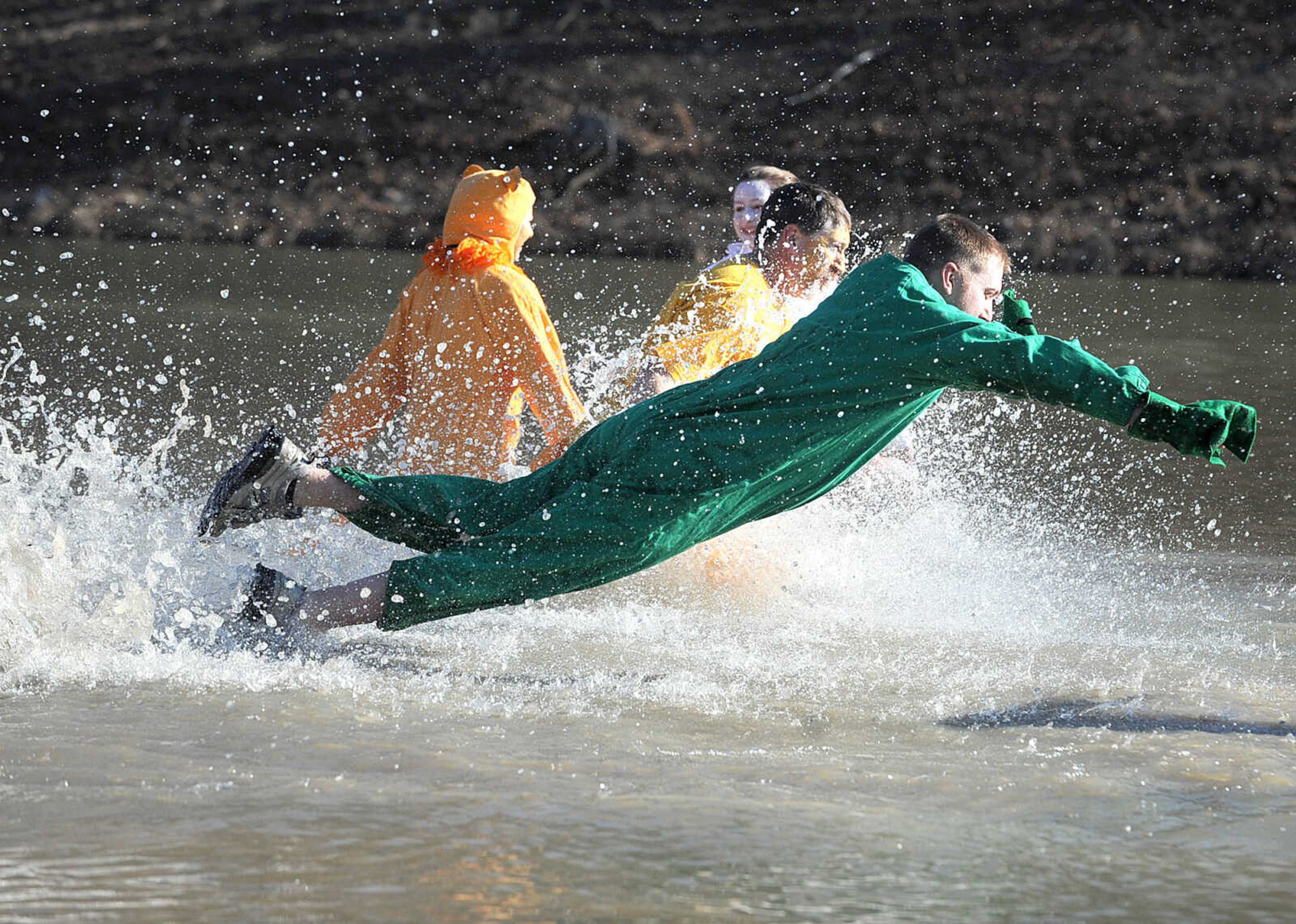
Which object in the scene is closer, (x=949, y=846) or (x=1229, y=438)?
(x=949, y=846)

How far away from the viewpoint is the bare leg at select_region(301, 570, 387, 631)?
4879 millimetres

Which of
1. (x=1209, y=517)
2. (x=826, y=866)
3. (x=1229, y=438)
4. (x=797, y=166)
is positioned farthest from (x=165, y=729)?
(x=797, y=166)

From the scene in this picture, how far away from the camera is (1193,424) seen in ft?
14.2

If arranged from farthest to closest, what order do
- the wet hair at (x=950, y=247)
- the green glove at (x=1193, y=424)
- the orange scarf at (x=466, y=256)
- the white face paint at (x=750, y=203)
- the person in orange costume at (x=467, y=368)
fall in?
the white face paint at (x=750, y=203), the orange scarf at (x=466, y=256), the person in orange costume at (x=467, y=368), the wet hair at (x=950, y=247), the green glove at (x=1193, y=424)

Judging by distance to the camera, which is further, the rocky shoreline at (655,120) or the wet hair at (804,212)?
the rocky shoreline at (655,120)

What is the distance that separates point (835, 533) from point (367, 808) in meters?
3.10

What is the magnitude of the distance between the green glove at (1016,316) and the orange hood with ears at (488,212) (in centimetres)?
220

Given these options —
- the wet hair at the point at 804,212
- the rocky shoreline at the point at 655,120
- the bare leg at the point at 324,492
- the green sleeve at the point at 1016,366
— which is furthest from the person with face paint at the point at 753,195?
the rocky shoreline at the point at 655,120

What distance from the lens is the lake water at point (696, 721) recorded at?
3537mm

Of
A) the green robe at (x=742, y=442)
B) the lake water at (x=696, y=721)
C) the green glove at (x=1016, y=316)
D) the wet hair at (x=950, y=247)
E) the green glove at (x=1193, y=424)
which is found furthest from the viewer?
the green glove at (x=1016, y=316)

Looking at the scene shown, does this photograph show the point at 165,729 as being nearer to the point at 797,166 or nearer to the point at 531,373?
the point at 531,373

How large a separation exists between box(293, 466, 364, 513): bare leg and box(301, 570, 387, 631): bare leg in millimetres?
232

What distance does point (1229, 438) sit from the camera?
440 cm

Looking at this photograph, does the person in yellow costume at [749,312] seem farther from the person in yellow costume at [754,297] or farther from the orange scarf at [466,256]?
the orange scarf at [466,256]
